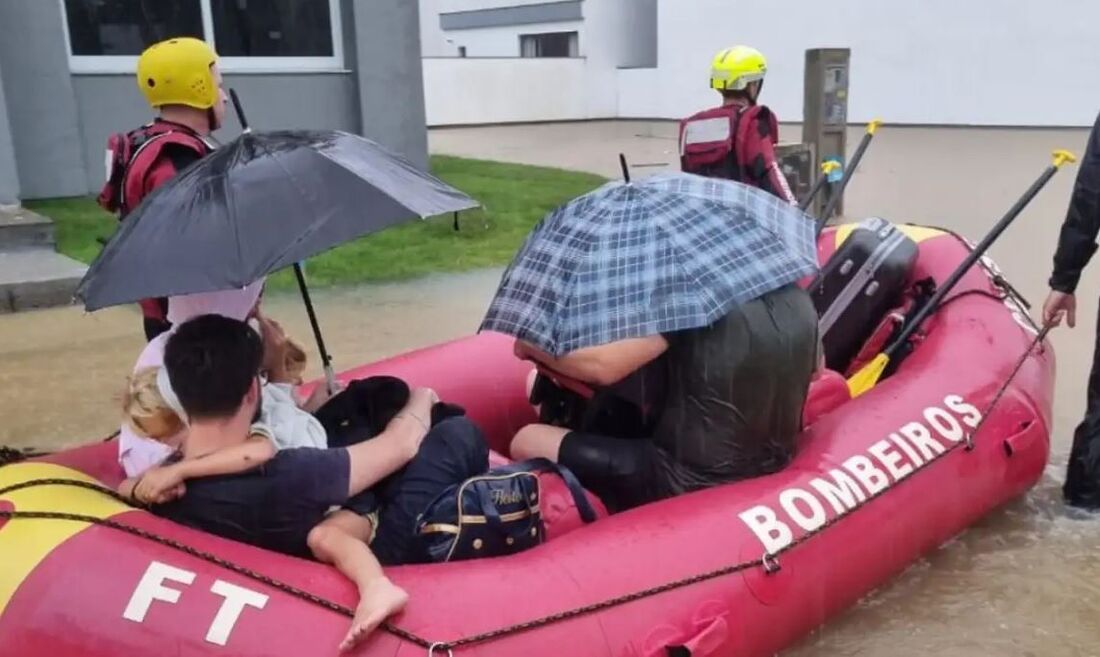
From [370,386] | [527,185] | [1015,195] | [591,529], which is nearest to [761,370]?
[591,529]

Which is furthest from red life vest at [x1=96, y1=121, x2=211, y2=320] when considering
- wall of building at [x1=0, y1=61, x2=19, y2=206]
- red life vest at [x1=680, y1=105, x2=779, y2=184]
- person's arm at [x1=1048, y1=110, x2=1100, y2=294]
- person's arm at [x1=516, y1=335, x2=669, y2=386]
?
wall of building at [x1=0, y1=61, x2=19, y2=206]

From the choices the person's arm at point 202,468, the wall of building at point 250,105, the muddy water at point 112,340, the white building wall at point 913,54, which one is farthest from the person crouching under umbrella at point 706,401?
the white building wall at point 913,54

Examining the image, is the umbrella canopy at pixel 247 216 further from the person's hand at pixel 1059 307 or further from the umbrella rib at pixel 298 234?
the person's hand at pixel 1059 307

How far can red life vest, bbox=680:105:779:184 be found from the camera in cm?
495

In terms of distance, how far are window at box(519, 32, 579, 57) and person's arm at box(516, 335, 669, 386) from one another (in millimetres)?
24455

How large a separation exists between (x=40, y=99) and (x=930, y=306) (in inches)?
334

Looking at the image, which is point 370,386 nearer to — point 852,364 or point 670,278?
point 670,278

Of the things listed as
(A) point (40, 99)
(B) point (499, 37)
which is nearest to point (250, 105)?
(A) point (40, 99)

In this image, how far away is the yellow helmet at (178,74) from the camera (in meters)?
3.00

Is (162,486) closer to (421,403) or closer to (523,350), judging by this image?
(421,403)

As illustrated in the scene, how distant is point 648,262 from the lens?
2.62m

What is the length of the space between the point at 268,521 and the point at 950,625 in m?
2.08

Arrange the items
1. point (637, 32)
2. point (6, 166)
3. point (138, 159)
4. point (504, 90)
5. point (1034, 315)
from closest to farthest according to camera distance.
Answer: point (138, 159)
point (1034, 315)
point (6, 166)
point (504, 90)
point (637, 32)

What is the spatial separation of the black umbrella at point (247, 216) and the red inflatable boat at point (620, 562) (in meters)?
0.56
